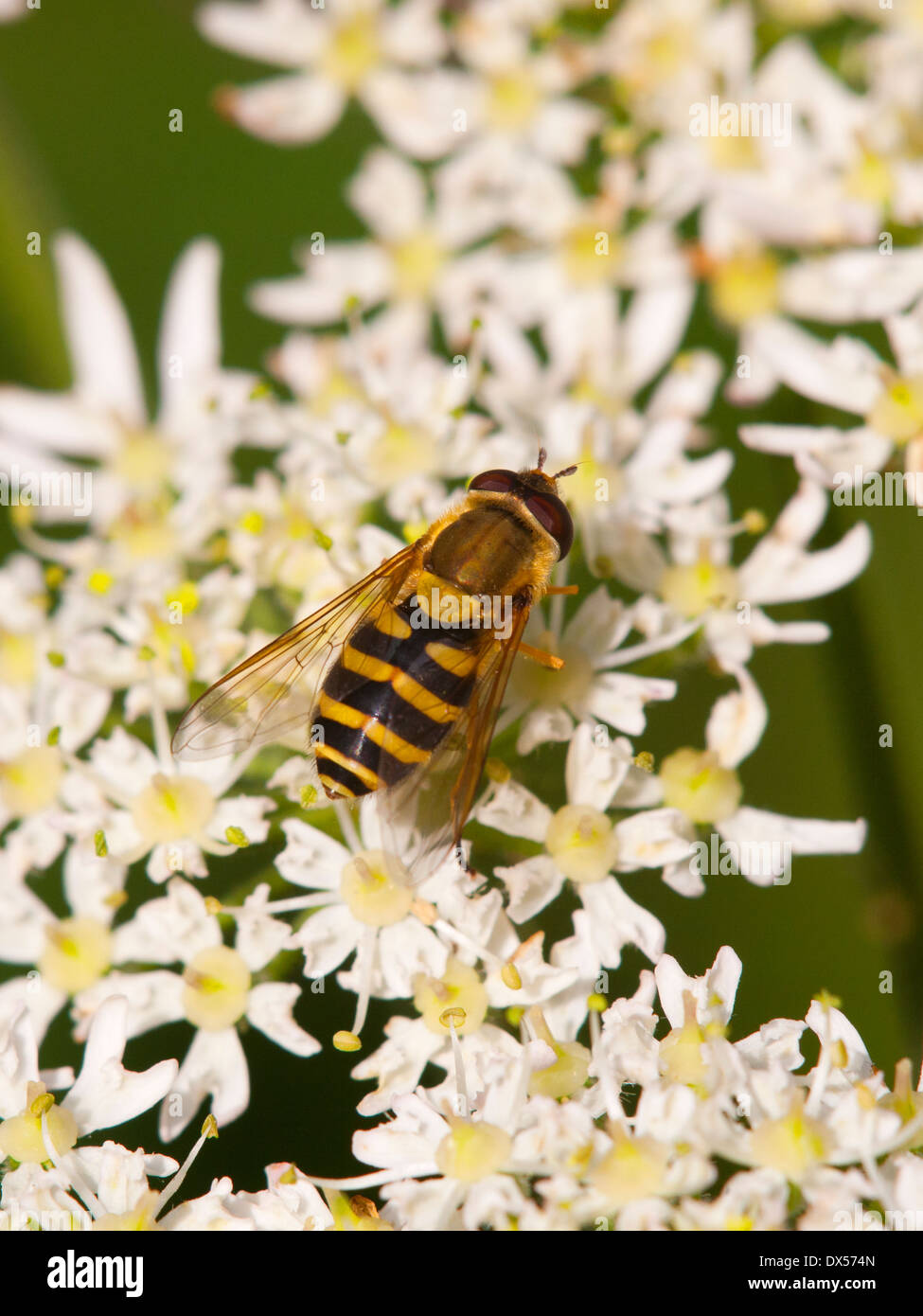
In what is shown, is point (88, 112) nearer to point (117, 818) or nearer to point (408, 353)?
point (408, 353)

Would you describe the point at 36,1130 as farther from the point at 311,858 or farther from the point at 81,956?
the point at 311,858

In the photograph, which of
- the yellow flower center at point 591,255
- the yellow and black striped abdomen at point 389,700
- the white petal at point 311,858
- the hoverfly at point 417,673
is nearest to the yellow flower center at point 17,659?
the hoverfly at point 417,673

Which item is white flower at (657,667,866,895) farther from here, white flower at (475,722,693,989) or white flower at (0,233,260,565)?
white flower at (0,233,260,565)

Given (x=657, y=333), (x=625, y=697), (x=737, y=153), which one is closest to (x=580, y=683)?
(x=625, y=697)

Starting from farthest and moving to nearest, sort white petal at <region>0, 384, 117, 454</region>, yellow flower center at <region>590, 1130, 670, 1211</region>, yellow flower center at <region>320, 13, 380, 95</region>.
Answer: yellow flower center at <region>320, 13, 380, 95</region>
white petal at <region>0, 384, 117, 454</region>
yellow flower center at <region>590, 1130, 670, 1211</region>

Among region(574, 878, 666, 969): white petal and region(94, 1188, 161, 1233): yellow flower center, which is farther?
region(574, 878, 666, 969): white petal

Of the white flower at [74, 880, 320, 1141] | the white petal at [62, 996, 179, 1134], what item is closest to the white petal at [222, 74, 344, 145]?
the white flower at [74, 880, 320, 1141]
